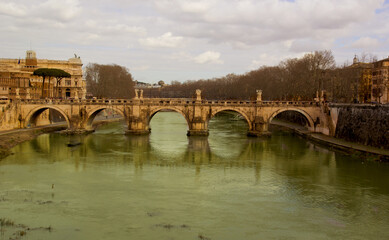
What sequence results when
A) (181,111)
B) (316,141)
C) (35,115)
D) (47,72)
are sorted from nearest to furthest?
1. (316,141)
2. (181,111)
3. (35,115)
4. (47,72)

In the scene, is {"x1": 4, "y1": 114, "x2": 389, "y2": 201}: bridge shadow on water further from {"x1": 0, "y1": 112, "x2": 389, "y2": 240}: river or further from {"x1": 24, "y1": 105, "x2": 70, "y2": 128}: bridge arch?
{"x1": 24, "y1": 105, "x2": 70, "y2": 128}: bridge arch

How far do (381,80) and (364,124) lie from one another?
77.9 ft

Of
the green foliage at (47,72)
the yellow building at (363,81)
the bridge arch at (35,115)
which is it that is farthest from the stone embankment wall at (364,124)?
the green foliage at (47,72)

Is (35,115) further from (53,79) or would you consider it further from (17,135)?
(53,79)

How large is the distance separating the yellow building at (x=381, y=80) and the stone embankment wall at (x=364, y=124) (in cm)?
1701

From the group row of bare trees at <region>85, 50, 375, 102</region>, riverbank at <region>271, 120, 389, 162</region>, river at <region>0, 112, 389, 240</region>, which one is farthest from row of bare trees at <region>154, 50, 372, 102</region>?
river at <region>0, 112, 389, 240</region>

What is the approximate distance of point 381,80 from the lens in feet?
182

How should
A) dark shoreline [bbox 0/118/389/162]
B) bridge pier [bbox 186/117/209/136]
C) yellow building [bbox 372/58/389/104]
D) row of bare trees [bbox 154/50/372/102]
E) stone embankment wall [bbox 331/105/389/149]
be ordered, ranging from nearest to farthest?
dark shoreline [bbox 0/118/389/162] < stone embankment wall [bbox 331/105/389/149] < bridge pier [bbox 186/117/209/136] < yellow building [bbox 372/58/389/104] < row of bare trees [bbox 154/50/372/102]

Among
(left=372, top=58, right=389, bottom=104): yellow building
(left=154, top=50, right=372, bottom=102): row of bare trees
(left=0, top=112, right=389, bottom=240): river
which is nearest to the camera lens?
(left=0, top=112, right=389, bottom=240): river

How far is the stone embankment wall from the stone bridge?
3278 mm

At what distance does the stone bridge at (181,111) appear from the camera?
4459 cm

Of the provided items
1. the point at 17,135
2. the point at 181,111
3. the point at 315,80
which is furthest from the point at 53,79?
the point at 315,80

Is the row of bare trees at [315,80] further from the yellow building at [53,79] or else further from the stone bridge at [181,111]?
the yellow building at [53,79]

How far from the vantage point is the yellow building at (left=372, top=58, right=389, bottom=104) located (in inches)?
2200
